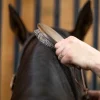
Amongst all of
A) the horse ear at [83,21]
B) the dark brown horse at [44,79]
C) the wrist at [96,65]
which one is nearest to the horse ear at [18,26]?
the horse ear at [83,21]

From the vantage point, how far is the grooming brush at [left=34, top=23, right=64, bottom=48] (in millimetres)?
553

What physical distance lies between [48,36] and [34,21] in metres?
1.17

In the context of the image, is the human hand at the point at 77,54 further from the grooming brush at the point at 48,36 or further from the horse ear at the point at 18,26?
the horse ear at the point at 18,26

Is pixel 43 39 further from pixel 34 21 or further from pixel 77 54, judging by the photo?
pixel 34 21

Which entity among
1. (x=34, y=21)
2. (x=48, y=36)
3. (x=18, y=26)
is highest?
(x=48, y=36)

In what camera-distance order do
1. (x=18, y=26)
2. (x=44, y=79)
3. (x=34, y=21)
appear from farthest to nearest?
(x=34, y=21) < (x=18, y=26) < (x=44, y=79)

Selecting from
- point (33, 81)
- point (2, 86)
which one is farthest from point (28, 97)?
point (2, 86)

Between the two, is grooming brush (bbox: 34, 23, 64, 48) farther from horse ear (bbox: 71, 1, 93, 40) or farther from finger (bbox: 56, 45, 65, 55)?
horse ear (bbox: 71, 1, 93, 40)

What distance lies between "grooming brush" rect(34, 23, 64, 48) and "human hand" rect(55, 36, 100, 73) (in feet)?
0.08

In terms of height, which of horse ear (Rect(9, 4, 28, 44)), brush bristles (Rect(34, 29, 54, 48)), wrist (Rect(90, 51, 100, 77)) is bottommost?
horse ear (Rect(9, 4, 28, 44))

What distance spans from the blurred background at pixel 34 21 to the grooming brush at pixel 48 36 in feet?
3.52

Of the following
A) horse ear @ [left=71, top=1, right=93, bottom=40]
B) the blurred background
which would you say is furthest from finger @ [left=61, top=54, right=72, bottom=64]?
the blurred background

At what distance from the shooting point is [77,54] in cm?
51

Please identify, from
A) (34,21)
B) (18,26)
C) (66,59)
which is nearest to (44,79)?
(66,59)
